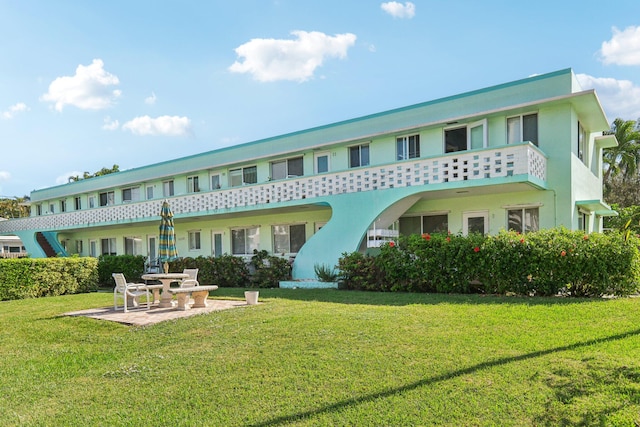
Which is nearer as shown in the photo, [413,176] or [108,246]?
[413,176]

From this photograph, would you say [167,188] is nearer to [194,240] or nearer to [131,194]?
[194,240]

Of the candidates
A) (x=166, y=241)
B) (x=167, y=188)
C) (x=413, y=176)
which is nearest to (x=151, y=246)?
(x=167, y=188)

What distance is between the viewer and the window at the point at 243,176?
22109 millimetres

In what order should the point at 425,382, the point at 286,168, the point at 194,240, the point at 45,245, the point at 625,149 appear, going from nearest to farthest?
the point at 425,382, the point at 286,168, the point at 194,240, the point at 625,149, the point at 45,245

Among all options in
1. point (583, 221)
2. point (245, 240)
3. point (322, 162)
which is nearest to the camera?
point (583, 221)

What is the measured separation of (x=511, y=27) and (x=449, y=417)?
38.4 ft

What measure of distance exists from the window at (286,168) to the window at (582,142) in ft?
37.6

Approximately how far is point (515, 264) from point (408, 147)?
711cm

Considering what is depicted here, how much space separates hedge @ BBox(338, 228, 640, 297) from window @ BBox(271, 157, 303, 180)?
25.9 feet

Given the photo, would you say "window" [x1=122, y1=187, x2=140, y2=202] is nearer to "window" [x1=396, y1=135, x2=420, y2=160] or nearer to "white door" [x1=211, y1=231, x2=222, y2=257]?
"white door" [x1=211, y1=231, x2=222, y2=257]

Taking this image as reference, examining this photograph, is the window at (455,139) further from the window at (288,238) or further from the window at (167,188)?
the window at (167,188)

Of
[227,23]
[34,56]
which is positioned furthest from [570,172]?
[34,56]

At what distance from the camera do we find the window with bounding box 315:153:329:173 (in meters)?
19.3

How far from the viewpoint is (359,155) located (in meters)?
18.4
